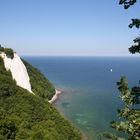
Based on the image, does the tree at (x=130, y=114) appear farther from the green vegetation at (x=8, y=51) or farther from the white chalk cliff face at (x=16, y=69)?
the green vegetation at (x=8, y=51)

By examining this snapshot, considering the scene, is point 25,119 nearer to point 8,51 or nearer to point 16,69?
point 16,69

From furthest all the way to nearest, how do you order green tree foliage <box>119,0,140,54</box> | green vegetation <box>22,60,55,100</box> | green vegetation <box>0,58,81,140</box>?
1. green vegetation <box>22,60,55,100</box>
2. green vegetation <box>0,58,81,140</box>
3. green tree foliage <box>119,0,140,54</box>

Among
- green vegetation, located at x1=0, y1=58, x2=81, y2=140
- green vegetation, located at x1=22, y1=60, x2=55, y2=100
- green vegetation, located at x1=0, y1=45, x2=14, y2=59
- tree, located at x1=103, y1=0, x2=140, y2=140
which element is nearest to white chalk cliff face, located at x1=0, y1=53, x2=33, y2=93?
green vegetation, located at x1=0, y1=45, x2=14, y2=59

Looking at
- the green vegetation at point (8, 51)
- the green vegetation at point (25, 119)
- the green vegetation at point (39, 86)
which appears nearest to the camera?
the green vegetation at point (25, 119)

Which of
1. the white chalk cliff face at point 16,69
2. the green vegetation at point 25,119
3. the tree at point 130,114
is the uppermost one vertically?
the tree at point 130,114

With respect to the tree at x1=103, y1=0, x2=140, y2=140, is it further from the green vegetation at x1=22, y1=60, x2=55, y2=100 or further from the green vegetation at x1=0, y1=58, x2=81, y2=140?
the green vegetation at x1=22, y1=60, x2=55, y2=100

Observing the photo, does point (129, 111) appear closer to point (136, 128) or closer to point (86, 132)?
point (136, 128)

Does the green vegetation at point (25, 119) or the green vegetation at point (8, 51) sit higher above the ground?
the green vegetation at point (8, 51)

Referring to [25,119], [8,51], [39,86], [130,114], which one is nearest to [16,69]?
[8,51]

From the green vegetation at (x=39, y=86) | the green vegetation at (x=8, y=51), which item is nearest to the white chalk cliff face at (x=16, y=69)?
the green vegetation at (x=8, y=51)
